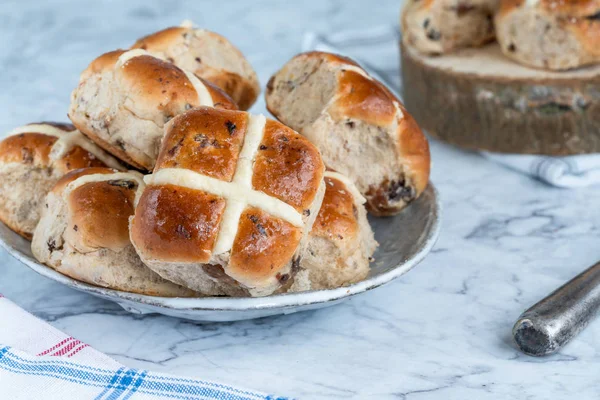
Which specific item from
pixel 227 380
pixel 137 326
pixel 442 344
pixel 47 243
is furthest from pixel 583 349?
pixel 47 243

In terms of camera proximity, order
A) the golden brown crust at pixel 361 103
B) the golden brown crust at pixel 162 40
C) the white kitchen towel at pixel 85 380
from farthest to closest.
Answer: the golden brown crust at pixel 162 40 < the golden brown crust at pixel 361 103 < the white kitchen towel at pixel 85 380

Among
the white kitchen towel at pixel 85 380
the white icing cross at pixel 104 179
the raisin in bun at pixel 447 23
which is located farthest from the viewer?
the raisin in bun at pixel 447 23

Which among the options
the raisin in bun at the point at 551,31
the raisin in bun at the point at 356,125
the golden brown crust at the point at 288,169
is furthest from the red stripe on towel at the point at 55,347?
the raisin in bun at the point at 551,31

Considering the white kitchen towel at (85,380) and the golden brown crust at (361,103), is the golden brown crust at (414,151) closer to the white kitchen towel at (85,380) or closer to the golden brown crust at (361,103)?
the golden brown crust at (361,103)

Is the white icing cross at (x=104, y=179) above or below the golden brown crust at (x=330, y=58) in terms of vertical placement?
below

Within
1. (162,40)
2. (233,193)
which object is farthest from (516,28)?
(233,193)

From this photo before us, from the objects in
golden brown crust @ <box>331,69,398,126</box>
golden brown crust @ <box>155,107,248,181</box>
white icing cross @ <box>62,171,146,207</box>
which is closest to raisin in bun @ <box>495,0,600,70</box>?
golden brown crust @ <box>331,69,398,126</box>
